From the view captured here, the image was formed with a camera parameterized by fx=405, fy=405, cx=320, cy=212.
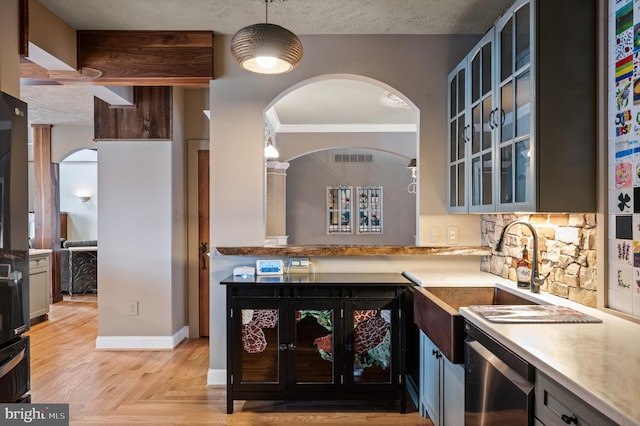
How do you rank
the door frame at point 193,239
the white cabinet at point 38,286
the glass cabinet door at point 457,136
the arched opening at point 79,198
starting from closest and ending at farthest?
the glass cabinet door at point 457,136, the door frame at point 193,239, the white cabinet at point 38,286, the arched opening at point 79,198

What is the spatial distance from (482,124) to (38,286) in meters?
5.26

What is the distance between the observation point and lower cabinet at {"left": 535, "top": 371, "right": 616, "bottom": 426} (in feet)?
3.46

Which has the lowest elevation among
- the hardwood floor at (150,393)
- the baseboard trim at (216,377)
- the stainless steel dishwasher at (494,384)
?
the hardwood floor at (150,393)

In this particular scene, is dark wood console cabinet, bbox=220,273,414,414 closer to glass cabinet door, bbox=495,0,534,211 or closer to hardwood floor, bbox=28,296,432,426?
hardwood floor, bbox=28,296,432,426

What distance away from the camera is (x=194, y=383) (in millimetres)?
3166

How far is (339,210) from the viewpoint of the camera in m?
9.00

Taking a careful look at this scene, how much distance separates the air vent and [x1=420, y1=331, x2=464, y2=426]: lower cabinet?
674 centimetres

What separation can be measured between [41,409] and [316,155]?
7214 mm

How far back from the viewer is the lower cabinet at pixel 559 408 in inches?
41.5

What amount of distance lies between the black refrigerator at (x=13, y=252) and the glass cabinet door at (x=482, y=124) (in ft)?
7.83

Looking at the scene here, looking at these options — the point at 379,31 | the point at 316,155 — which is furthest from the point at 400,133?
the point at 379,31

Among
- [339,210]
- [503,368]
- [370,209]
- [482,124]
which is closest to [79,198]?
[339,210]

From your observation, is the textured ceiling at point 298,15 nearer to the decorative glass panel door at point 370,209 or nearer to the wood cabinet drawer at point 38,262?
the wood cabinet drawer at point 38,262

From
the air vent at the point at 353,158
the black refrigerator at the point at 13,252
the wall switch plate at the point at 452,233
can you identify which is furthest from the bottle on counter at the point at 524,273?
the air vent at the point at 353,158
